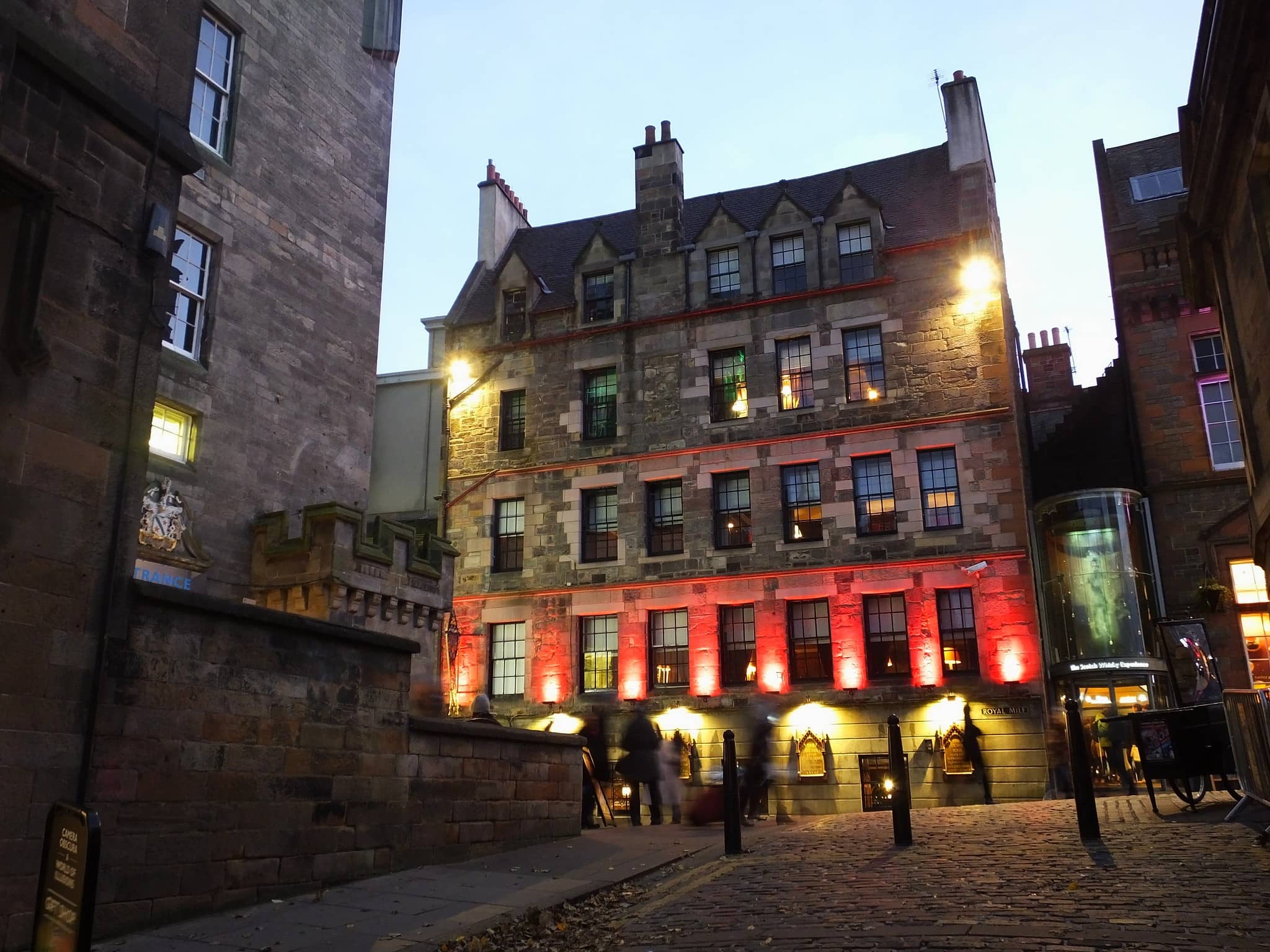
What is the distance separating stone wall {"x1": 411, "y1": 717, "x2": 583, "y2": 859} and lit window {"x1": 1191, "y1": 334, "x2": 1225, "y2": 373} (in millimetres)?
19462

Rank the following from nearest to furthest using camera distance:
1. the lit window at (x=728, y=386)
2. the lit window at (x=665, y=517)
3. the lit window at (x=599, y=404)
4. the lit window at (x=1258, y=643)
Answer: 1. the lit window at (x=1258, y=643)
2. the lit window at (x=665, y=517)
3. the lit window at (x=728, y=386)
4. the lit window at (x=599, y=404)

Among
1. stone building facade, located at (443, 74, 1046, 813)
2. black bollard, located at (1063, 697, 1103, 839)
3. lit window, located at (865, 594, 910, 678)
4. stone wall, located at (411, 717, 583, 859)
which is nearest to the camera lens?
black bollard, located at (1063, 697, 1103, 839)

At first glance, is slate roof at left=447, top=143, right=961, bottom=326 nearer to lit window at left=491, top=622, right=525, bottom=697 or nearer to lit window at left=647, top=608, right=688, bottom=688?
lit window at left=491, top=622, right=525, bottom=697

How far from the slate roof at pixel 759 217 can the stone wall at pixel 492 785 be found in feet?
58.9

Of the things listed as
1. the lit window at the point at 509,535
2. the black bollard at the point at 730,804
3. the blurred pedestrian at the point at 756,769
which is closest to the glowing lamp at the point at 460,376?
the lit window at the point at 509,535

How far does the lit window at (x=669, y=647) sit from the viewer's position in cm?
2569

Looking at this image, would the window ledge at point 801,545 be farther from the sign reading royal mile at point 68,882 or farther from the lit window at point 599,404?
the sign reading royal mile at point 68,882

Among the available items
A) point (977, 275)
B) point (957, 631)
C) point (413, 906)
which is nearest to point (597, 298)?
point (977, 275)

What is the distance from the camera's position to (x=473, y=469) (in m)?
28.8

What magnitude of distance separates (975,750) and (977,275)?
11.0 meters

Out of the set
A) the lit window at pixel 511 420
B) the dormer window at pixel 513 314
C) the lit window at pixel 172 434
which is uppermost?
the dormer window at pixel 513 314

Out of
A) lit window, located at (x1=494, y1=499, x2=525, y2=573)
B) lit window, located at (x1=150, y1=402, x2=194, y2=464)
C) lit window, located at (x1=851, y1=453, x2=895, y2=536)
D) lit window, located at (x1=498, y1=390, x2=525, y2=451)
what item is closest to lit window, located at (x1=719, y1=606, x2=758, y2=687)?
lit window, located at (x1=851, y1=453, x2=895, y2=536)

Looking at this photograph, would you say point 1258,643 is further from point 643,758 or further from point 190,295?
point 190,295

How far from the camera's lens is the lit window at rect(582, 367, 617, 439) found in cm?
2798
